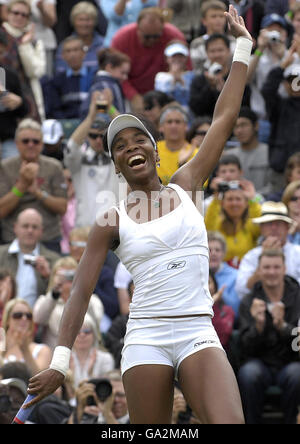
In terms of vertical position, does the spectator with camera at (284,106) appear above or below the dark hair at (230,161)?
above

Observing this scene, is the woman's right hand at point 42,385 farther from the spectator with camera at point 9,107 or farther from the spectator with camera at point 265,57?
the spectator with camera at point 265,57

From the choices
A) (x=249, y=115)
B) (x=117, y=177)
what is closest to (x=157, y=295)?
(x=117, y=177)

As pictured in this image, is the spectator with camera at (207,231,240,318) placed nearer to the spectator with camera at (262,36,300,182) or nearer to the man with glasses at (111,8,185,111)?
the spectator with camera at (262,36,300,182)

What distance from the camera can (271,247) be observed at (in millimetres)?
9469

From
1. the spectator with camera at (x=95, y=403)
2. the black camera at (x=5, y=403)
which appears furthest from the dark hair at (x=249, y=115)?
the black camera at (x=5, y=403)

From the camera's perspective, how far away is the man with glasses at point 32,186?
10477mm

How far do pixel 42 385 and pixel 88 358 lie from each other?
3.96 metres

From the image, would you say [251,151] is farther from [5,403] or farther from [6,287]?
[5,403]

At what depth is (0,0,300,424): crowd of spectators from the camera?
8859mm

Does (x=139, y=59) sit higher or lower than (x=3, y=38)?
lower

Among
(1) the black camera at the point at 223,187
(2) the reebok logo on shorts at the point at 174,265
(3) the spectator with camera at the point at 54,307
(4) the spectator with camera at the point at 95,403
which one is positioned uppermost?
(2) the reebok logo on shorts at the point at 174,265

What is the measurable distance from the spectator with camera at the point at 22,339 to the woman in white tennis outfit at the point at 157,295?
350cm

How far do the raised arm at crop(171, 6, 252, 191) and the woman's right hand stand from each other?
124 cm

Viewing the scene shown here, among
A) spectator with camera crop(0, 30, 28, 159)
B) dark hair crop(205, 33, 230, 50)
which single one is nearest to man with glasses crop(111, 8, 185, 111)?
dark hair crop(205, 33, 230, 50)
